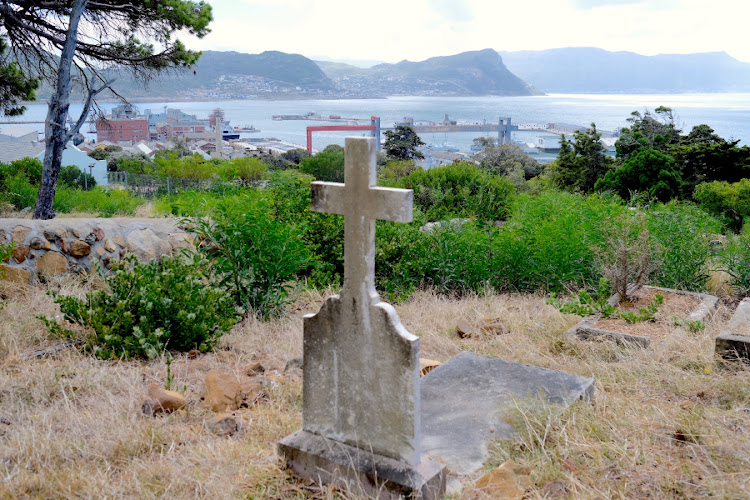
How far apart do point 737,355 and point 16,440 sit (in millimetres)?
4369

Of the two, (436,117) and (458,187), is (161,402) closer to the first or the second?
(458,187)

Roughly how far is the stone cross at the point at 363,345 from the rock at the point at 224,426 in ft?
2.21

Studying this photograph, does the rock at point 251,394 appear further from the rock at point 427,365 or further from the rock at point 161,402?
the rock at point 427,365

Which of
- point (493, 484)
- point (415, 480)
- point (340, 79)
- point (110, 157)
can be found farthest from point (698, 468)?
point (340, 79)

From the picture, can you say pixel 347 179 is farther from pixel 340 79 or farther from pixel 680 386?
pixel 340 79

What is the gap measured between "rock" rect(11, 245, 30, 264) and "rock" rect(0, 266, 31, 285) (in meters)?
0.14

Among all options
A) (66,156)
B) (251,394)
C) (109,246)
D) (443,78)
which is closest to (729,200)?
(109,246)

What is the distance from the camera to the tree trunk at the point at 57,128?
10633 millimetres

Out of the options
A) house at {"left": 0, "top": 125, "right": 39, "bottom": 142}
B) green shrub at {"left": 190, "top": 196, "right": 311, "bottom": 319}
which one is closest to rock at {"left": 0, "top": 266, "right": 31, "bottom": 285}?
green shrub at {"left": 190, "top": 196, "right": 311, "bottom": 319}

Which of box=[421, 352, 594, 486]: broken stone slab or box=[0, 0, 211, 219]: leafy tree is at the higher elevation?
box=[0, 0, 211, 219]: leafy tree

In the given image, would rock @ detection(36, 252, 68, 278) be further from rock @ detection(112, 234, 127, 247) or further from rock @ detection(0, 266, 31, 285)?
rock @ detection(112, 234, 127, 247)

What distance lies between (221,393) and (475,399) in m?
1.50

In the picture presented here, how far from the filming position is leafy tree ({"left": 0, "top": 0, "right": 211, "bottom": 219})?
427 inches

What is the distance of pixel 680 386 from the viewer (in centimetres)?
391
